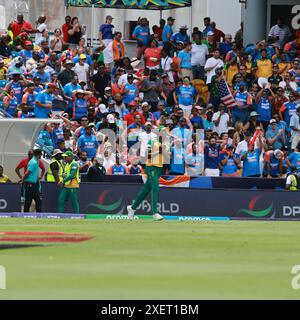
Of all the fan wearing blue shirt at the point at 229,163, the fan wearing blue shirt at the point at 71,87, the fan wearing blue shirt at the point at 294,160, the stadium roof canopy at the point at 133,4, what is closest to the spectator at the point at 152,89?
the fan wearing blue shirt at the point at 71,87

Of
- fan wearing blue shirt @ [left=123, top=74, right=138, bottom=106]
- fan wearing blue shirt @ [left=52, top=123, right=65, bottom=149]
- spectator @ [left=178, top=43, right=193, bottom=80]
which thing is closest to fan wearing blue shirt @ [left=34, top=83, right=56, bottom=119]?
fan wearing blue shirt @ [left=52, top=123, right=65, bottom=149]

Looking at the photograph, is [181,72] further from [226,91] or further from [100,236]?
[100,236]

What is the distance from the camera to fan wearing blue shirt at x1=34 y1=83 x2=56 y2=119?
30578 mm

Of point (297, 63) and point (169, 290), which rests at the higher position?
point (297, 63)

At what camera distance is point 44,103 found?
30750 mm

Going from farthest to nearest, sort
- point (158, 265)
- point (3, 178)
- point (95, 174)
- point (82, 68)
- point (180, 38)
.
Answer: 1. point (180, 38)
2. point (82, 68)
3. point (3, 178)
4. point (95, 174)
5. point (158, 265)

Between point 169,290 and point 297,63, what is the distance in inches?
851

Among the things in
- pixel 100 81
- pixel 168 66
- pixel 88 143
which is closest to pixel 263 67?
pixel 168 66

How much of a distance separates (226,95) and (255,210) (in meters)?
5.28

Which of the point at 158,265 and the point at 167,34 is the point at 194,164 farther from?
the point at 158,265

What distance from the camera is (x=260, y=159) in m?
30.2

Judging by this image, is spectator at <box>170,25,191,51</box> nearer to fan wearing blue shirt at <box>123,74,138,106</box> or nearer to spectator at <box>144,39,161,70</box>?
spectator at <box>144,39,161,70</box>

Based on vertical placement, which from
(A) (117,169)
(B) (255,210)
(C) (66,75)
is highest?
(C) (66,75)
